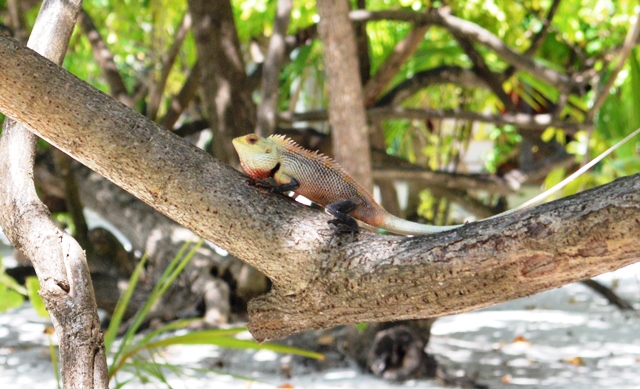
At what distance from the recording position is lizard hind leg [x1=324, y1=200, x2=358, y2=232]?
4.90ft

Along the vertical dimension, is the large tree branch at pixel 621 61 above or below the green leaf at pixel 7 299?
above

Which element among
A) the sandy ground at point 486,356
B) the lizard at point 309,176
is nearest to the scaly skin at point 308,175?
the lizard at point 309,176

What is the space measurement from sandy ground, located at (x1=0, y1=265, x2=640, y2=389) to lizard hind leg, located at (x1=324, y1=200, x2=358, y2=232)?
1.97m

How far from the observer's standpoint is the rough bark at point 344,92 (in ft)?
12.1

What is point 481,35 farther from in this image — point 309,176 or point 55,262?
point 55,262

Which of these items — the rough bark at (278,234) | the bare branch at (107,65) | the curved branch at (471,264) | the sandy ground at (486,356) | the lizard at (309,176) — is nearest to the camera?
the curved branch at (471,264)

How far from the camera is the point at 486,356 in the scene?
462 cm

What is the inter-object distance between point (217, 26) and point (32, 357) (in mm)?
2342

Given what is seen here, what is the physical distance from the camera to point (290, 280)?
4.78 feet

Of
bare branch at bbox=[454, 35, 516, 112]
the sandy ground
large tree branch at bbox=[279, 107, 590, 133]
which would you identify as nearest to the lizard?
the sandy ground

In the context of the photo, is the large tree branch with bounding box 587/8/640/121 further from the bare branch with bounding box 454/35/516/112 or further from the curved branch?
the curved branch

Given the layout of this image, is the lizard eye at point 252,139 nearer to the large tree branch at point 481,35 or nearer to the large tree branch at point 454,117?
the large tree branch at point 481,35

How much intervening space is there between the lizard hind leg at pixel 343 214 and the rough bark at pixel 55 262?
1.68ft

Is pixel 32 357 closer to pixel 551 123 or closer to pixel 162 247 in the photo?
pixel 162 247
